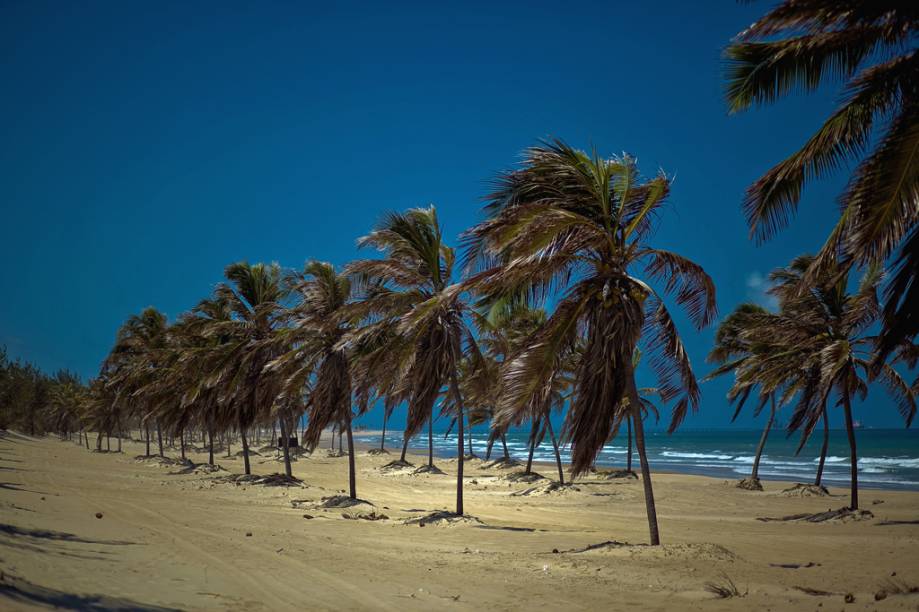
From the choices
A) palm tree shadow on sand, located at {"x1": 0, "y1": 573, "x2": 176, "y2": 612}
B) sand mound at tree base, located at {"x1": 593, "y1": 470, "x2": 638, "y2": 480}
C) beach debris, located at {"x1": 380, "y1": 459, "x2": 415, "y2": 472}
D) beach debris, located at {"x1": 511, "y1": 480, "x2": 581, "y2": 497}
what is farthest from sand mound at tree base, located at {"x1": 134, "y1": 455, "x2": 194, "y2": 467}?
palm tree shadow on sand, located at {"x1": 0, "y1": 573, "x2": 176, "y2": 612}

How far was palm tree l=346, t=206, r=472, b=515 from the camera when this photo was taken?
13.8m

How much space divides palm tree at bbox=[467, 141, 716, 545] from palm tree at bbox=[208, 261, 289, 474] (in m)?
13.7

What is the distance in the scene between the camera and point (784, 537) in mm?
12898

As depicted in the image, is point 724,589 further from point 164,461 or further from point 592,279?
point 164,461

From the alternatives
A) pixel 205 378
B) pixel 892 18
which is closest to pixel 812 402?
pixel 892 18

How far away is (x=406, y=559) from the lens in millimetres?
8750

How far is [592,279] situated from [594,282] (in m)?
0.06

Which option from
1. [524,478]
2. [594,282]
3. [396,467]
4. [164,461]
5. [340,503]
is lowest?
[396,467]

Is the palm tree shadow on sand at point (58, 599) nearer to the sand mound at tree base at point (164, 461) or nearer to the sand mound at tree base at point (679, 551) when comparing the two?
the sand mound at tree base at point (679, 551)

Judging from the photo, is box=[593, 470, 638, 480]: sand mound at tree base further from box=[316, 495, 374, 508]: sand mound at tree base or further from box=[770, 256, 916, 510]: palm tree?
box=[316, 495, 374, 508]: sand mound at tree base

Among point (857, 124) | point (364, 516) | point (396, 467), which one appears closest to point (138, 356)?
point (396, 467)

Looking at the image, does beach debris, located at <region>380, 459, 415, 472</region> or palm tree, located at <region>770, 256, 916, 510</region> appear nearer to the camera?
palm tree, located at <region>770, 256, 916, 510</region>

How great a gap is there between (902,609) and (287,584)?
661 cm

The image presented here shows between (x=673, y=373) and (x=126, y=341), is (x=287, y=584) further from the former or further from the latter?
(x=126, y=341)
